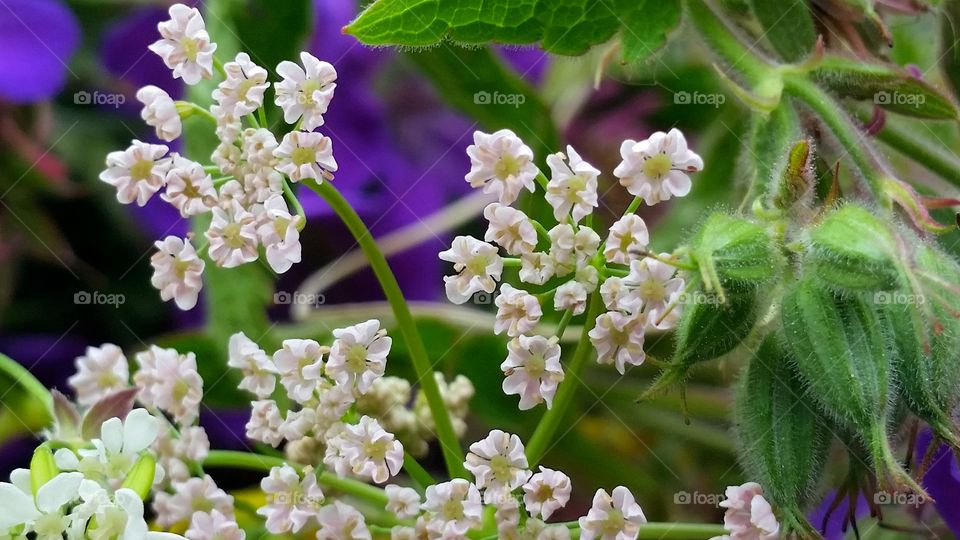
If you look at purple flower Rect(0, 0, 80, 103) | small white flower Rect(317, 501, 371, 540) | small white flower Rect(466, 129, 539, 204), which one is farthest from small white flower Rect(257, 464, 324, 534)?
purple flower Rect(0, 0, 80, 103)

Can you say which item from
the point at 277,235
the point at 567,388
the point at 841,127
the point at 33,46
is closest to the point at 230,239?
the point at 277,235

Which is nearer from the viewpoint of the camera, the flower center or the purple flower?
the flower center

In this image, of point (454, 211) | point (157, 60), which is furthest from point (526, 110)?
point (157, 60)

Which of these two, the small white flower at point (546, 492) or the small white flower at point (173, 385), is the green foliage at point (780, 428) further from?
the small white flower at point (173, 385)

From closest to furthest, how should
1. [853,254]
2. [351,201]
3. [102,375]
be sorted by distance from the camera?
[853,254]
[102,375]
[351,201]

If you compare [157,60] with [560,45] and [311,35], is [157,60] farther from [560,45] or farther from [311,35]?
[560,45]

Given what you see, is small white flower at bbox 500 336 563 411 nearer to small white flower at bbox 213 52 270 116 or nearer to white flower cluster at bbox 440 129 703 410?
white flower cluster at bbox 440 129 703 410

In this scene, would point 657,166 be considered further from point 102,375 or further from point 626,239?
point 102,375

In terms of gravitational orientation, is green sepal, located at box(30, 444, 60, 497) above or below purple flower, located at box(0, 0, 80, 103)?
below
